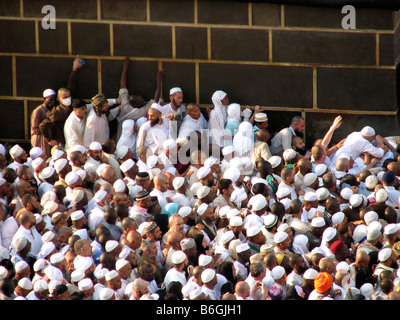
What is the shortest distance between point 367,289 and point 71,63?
6276 millimetres

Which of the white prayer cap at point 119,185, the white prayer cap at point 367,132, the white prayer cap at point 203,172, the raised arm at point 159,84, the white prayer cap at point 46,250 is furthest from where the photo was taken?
the raised arm at point 159,84

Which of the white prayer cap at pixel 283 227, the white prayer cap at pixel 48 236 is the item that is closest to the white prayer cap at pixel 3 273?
the white prayer cap at pixel 48 236

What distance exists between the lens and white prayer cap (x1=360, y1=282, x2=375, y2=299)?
39.1 feet

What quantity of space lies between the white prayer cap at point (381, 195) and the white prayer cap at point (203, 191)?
197 cm

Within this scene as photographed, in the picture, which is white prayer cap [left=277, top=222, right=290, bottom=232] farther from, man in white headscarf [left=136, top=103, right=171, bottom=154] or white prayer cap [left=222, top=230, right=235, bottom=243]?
man in white headscarf [left=136, top=103, right=171, bottom=154]

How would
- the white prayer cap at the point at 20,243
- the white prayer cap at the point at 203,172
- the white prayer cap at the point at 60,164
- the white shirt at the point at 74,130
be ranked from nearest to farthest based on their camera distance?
the white prayer cap at the point at 20,243 < the white prayer cap at the point at 203,172 < the white prayer cap at the point at 60,164 < the white shirt at the point at 74,130

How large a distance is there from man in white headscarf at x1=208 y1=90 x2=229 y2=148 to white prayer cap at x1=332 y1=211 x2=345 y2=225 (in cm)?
266

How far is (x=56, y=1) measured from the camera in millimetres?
16328

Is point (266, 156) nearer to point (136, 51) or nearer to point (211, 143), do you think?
point (211, 143)

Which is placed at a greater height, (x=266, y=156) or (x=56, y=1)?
(x=56, y=1)

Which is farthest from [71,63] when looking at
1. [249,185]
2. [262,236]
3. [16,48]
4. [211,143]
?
[262,236]

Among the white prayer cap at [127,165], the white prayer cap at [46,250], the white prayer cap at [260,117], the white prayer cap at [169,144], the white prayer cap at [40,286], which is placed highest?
the white prayer cap at [260,117]

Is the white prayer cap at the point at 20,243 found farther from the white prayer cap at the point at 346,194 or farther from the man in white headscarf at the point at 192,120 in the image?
the white prayer cap at the point at 346,194

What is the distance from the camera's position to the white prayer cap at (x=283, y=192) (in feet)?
45.4
